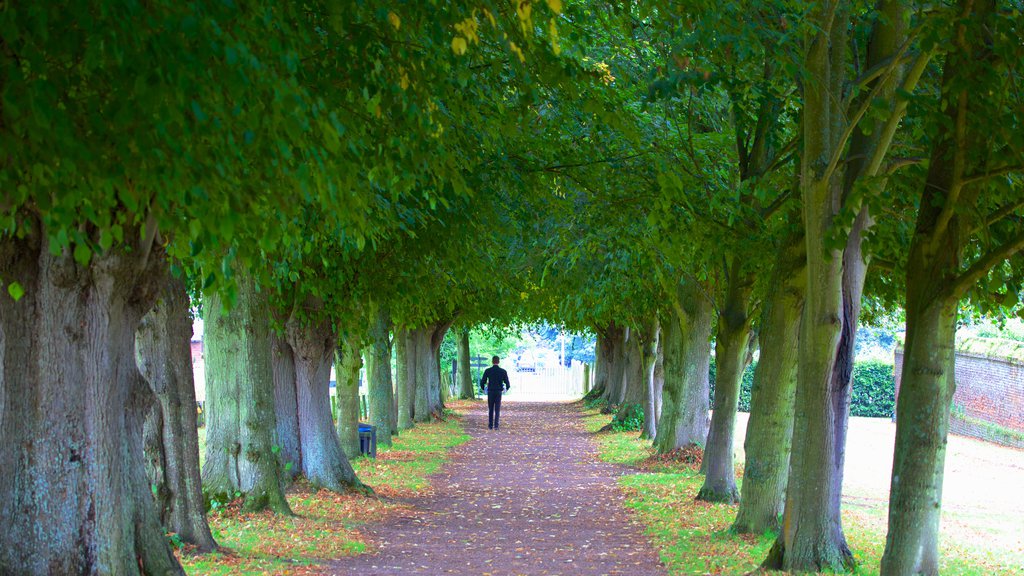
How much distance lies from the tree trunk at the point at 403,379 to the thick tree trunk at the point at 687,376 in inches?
406

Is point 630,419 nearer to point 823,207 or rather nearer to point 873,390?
point 873,390

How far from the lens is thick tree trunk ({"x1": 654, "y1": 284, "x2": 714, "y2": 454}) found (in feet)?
65.8

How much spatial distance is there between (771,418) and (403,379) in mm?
21297

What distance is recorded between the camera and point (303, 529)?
1214cm

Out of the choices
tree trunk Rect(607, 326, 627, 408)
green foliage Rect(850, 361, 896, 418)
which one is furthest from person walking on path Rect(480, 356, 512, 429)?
green foliage Rect(850, 361, 896, 418)

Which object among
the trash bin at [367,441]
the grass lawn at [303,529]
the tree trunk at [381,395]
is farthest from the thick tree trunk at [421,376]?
the grass lawn at [303,529]

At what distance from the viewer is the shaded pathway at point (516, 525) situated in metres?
10.6

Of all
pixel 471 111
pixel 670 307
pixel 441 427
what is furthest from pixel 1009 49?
pixel 441 427

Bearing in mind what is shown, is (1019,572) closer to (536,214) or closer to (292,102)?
(536,214)

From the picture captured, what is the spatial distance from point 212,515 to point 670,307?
12547 mm

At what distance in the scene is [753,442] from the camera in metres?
11.7

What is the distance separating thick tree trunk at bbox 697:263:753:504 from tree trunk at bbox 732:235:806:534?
9.40ft

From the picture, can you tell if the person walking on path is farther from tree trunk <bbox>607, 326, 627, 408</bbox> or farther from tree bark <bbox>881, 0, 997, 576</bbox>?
tree bark <bbox>881, 0, 997, 576</bbox>

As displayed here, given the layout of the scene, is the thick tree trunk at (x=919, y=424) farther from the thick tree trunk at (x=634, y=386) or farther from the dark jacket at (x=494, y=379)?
the dark jacket at (x=494, y=379)
